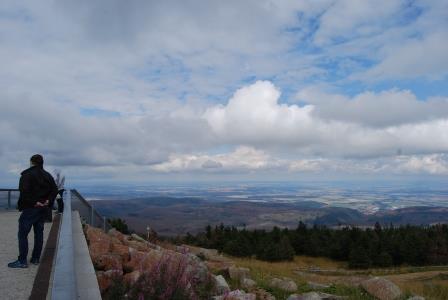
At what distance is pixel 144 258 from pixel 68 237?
3.63 meters

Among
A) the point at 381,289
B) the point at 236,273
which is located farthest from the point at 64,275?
the point at 381,289

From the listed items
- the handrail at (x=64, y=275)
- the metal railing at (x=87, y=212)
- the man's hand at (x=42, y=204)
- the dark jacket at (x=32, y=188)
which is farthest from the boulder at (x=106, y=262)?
the metal railing at (x=87, y=212)

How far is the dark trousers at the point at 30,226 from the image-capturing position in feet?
27.2

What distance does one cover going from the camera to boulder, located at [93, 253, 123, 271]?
29.3ft

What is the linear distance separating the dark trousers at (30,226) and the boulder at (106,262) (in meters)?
1.06

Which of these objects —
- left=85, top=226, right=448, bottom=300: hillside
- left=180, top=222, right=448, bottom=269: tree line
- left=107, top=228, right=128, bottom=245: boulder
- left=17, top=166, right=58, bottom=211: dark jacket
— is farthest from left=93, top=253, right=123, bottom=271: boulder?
left=180, top=222, right=448, bottom=269: tree line

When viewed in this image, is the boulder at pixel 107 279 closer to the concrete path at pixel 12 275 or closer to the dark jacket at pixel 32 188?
the concrete path at pixel 12 275

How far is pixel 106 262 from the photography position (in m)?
9.08

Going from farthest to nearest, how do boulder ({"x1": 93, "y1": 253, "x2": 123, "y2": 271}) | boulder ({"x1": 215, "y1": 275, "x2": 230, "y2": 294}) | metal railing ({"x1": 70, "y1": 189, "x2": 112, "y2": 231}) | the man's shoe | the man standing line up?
1. metal railing ({"x1": 70, "y1": 189, "x2": 112, "y2": 231})
2. boulder ({"x1": 93, "y1": 253, "x2": 123, "y2": 271})
3. boulder ({"x1": 215, "y1": 275, "x2": 230, "y2": 294})
4. the man standing
5. the man's shoe

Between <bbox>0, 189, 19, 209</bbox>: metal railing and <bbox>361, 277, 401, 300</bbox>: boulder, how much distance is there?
48.8ft

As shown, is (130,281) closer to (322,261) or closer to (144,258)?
(144,258)

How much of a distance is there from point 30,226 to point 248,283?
15.8 feet

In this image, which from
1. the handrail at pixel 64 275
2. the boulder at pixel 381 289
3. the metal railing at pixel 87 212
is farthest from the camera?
the metal railing at pixel 87 212

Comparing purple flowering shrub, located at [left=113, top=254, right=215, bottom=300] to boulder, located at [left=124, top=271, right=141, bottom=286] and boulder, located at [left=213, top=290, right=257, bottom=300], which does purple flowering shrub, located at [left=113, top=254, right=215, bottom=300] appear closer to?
boulder, located at [left=124, top=271, right=141, bottom=286]
